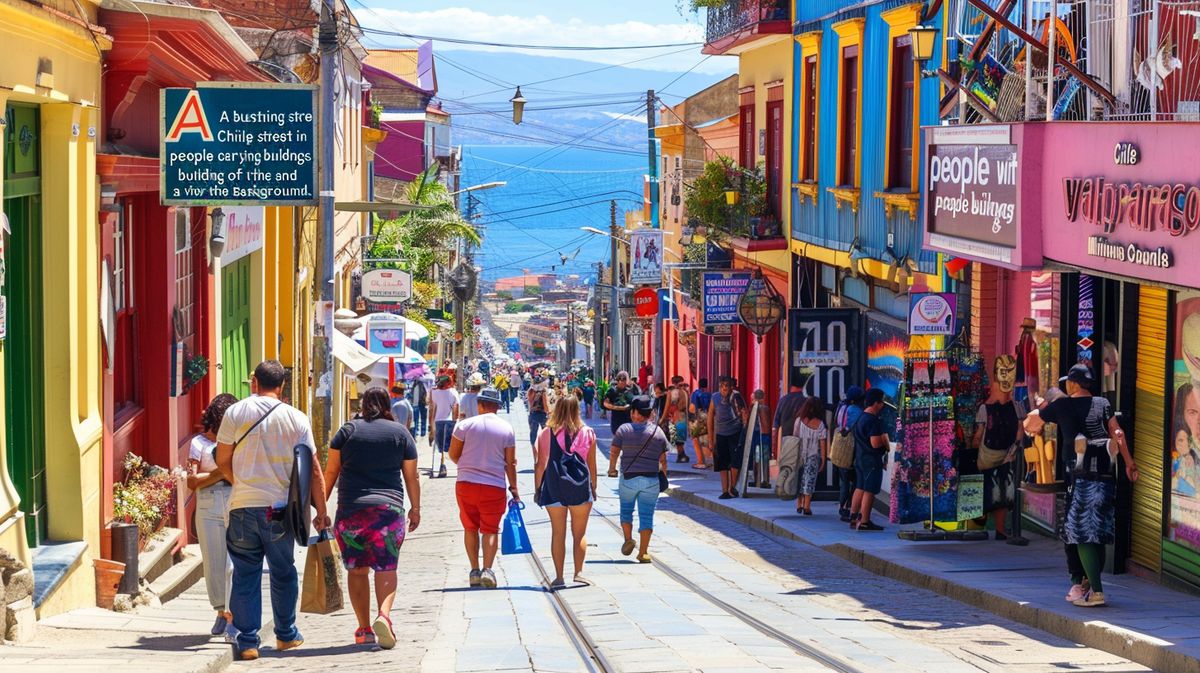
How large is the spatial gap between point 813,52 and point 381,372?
46.3ft

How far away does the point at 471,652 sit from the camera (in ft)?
31.1

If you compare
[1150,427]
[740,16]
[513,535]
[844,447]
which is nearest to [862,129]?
[844,447]

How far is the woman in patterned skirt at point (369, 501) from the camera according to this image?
32.5 ft

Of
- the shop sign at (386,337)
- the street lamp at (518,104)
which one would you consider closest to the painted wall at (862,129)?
the shop sign at (386,337)

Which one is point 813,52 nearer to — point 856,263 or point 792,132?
point 792,132

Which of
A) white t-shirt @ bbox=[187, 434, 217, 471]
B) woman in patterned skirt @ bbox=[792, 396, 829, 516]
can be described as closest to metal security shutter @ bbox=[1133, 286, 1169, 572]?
woman in patterned skirt @ bbox=[792, 396, 829, 516]

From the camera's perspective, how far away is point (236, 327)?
65.7 feet

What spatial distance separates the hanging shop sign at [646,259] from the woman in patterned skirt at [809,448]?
85.8 ft

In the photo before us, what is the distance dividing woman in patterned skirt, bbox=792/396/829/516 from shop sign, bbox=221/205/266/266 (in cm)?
712

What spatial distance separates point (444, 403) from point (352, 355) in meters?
1.69

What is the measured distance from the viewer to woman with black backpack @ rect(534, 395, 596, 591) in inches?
517

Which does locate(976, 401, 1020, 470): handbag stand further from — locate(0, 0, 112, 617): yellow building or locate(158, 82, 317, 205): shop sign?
locate(0, 0, 112, 617): yellow building

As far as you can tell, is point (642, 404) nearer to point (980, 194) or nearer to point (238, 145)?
point (980, 194)

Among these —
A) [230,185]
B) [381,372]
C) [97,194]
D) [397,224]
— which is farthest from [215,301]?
[397,224]
